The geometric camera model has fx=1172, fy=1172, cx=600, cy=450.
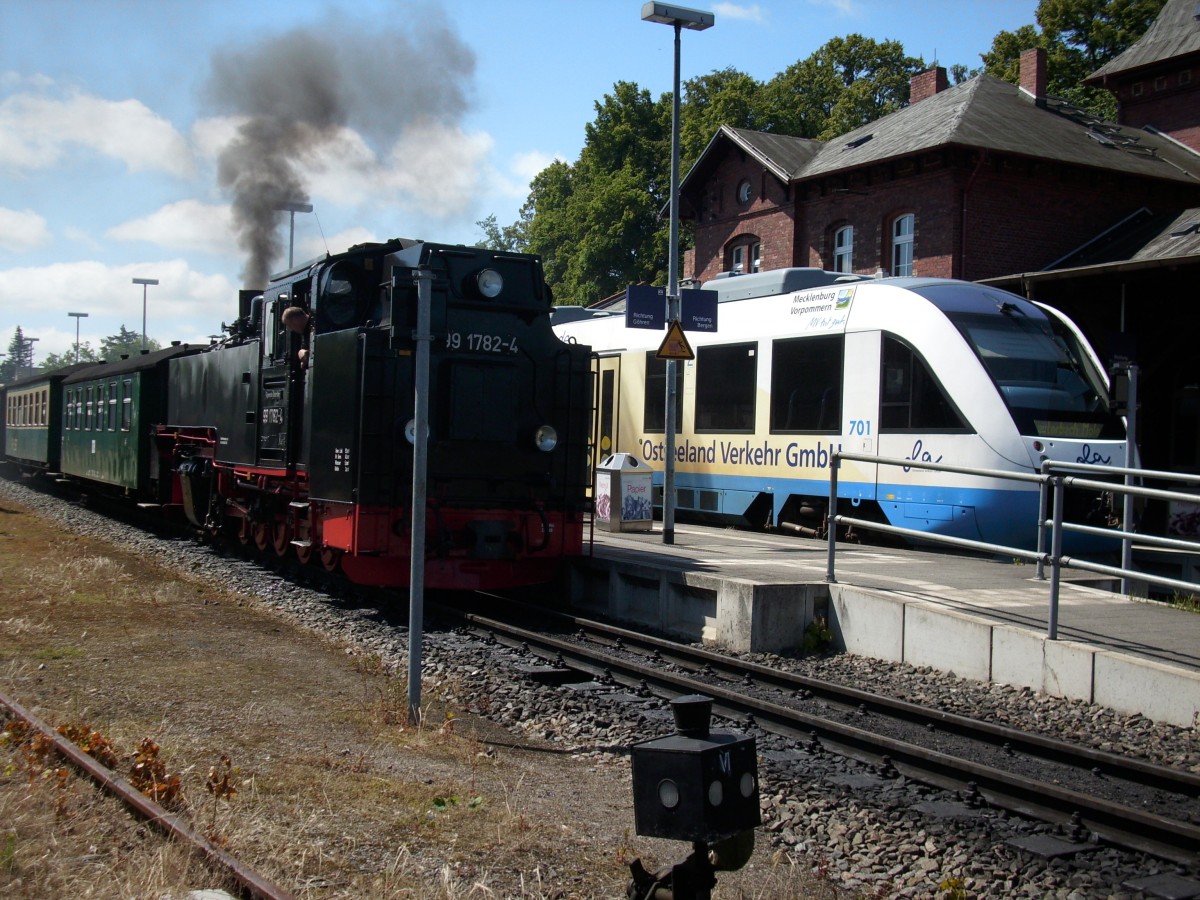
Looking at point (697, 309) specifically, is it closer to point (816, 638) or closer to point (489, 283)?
point (489, 283)

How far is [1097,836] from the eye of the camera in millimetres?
4969

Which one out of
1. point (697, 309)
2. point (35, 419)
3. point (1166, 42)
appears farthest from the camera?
point (35, 419)

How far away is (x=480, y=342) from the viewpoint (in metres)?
10.7

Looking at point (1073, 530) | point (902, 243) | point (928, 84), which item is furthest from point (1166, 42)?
point (1073, 530)

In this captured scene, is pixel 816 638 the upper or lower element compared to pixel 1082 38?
lower

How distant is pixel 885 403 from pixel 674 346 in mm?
2418

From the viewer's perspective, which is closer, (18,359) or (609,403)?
(609,403)

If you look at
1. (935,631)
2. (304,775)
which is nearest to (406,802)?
(304,775)

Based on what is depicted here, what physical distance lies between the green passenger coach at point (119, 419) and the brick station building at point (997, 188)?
12.0 meters

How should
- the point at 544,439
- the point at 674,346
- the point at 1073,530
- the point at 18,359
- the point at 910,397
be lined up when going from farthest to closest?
the point at 18,359 < the point at 674,346 < the point at 910,397 < the point at 544,439 < the point at 1073,530

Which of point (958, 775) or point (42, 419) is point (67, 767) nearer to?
point (958, 775)

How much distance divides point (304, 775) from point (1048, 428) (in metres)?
8.82

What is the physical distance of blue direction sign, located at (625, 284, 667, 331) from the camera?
13.7 metres

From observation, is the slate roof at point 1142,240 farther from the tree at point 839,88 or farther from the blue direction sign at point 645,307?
the tree at point 839,88
